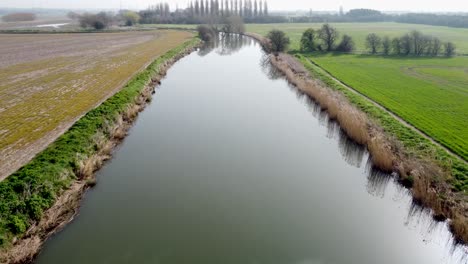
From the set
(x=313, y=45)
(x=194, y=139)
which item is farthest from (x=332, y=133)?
(x=313, y=45)

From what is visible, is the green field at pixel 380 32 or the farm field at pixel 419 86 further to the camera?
the green field at pixel 380 32

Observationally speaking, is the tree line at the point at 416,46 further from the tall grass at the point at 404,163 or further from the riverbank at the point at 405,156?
the tall grass at the point at 404,163

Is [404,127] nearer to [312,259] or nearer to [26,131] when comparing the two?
[312,259]

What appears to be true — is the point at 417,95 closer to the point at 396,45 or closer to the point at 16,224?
the point at 16,224

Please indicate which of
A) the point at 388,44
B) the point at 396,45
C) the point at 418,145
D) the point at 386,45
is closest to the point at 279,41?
the point at 386,45

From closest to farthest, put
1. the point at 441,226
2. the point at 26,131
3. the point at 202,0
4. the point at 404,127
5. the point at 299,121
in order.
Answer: the point at 441,226
the point at 26,131
the point at 404,127
the point at 299,121
the point at 202,0

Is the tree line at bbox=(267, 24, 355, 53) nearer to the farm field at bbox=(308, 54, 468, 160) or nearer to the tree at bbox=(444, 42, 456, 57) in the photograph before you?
the farm field at bbox=(308, 54, 468, 160)

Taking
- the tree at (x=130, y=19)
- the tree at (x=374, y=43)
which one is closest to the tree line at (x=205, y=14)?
the tree at (x=130, y=19)
